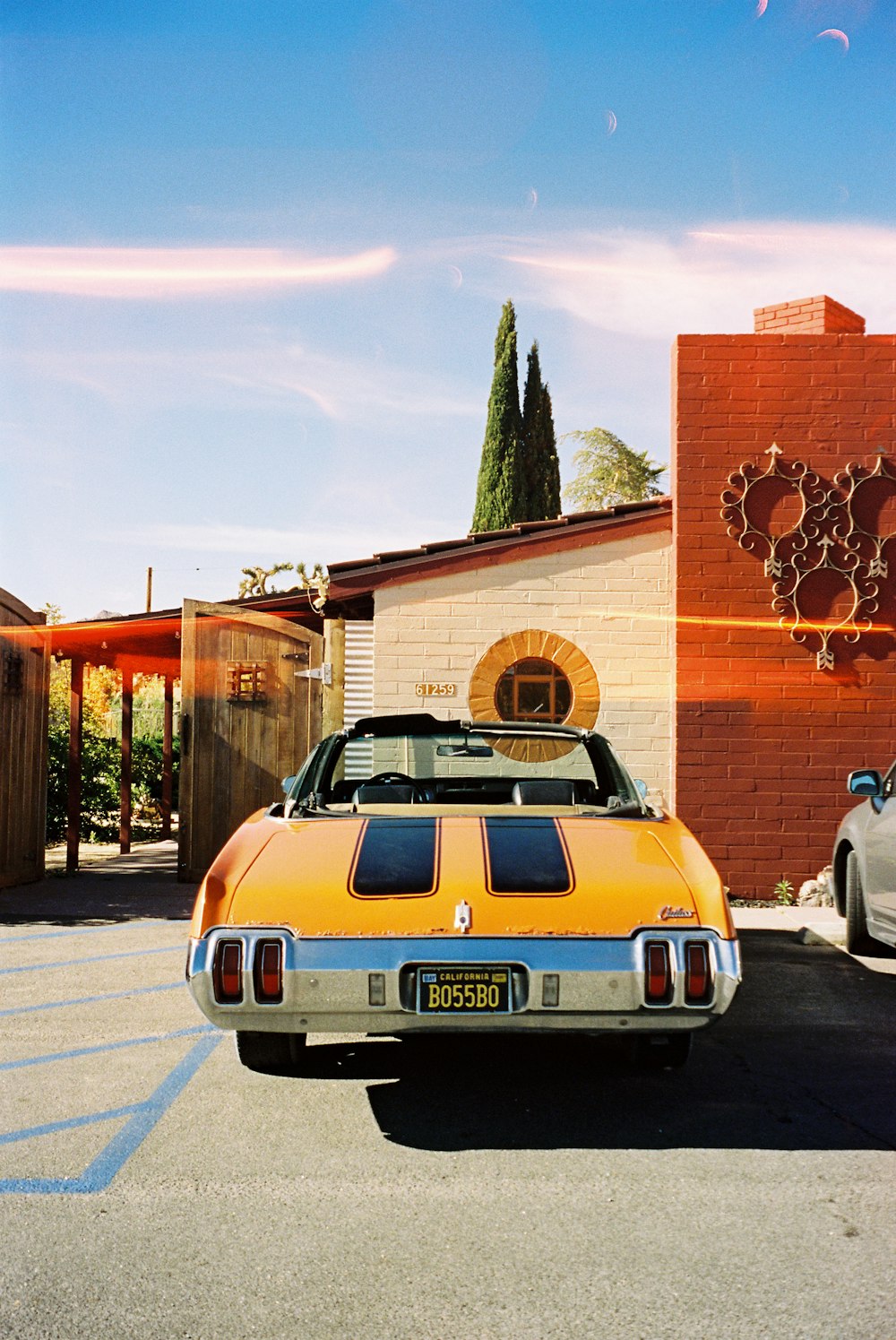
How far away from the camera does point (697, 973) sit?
4.13m

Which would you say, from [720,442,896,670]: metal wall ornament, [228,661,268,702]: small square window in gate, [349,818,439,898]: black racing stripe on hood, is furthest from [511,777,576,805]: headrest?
[228,661,268,702]: small square window in gate

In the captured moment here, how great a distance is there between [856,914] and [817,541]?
411cm

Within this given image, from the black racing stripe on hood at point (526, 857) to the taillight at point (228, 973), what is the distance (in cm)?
89

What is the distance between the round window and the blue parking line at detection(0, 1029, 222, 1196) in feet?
21.1

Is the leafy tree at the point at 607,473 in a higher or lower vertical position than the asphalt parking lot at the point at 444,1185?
higher

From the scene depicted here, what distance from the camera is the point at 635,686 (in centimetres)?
1152

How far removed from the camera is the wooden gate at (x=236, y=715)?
11805 millimetres

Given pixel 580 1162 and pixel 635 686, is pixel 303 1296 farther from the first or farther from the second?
pixel 635 686

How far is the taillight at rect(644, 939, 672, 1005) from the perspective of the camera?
4.11 meters

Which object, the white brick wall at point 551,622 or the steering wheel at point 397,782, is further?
the white brick wall at point 551,622

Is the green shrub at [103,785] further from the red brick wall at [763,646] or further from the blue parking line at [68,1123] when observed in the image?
the blue parking line at [68,1123]

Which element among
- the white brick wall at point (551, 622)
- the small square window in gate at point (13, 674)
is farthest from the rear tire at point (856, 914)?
the small square window in gate at point (13, 674)

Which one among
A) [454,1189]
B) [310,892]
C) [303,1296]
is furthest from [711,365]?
[303,1296]

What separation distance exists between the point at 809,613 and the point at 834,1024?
5559 mm
